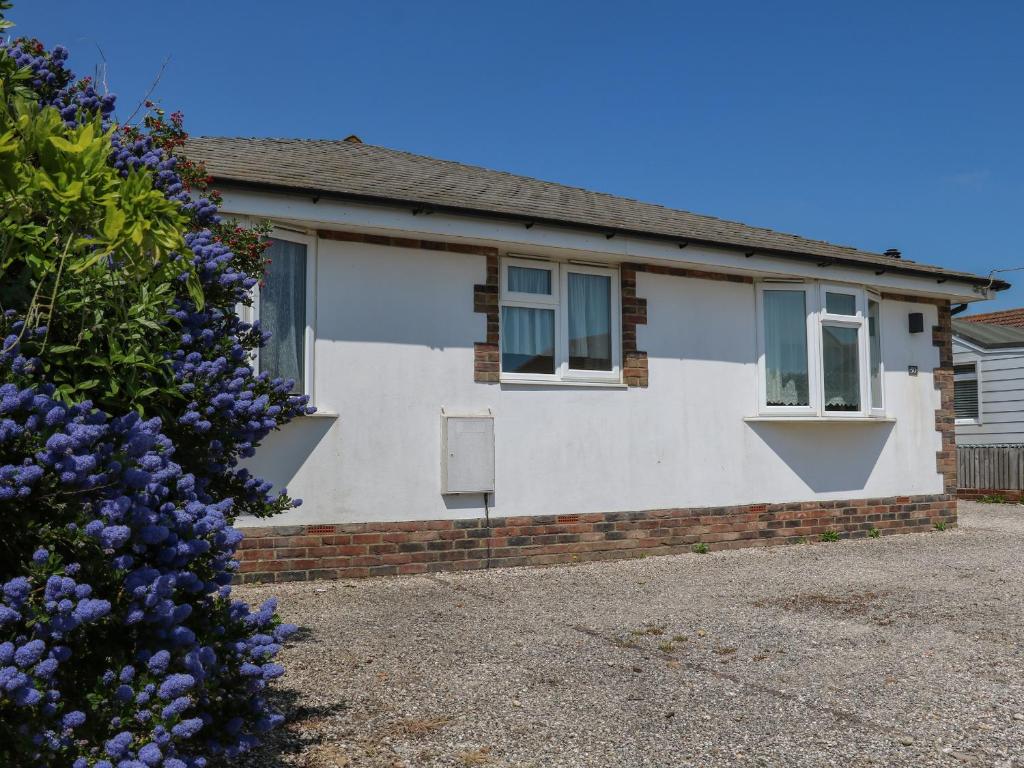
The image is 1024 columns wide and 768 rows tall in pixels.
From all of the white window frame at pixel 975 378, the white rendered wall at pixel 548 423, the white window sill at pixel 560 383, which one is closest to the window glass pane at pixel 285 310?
the white rendered wall at pixel 548 423

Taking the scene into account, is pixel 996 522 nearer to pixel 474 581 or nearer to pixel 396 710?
pixel 474 581

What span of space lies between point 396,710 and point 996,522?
11603mm

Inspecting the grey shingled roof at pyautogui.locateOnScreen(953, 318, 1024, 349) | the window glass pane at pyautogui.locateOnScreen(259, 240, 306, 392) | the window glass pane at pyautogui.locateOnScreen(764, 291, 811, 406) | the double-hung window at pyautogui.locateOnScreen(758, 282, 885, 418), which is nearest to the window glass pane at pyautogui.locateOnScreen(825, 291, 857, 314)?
the double-hung window at pyautogui.locateOnScreen(758, 282, 885, 418)

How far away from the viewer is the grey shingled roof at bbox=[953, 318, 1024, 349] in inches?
778

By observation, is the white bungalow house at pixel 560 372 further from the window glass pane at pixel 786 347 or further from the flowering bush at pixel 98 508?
the flowering bush at pixel 98 508

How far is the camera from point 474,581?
8023 millimetres

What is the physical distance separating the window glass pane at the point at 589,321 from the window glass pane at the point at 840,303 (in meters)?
2.88

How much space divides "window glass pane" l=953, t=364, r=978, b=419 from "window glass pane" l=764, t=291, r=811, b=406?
1162cm

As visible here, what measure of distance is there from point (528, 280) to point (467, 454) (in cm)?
191

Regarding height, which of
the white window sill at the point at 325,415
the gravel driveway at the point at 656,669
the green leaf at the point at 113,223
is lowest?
the gravel driveway at the point at 656,669

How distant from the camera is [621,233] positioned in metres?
9.19

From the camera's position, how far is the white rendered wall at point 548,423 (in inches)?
322

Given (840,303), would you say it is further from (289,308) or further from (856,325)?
(289,308)

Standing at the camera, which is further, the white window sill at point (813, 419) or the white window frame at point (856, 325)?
the white window frame at point (856, 325)
